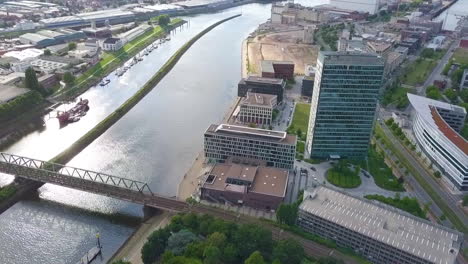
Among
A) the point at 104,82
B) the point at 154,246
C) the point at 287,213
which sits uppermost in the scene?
the point at 287,213

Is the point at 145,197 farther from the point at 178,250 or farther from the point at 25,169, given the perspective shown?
the point at 25,169

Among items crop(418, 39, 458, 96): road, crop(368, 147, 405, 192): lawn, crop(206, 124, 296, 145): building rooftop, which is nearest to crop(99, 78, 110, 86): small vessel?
crop(206, 124, 296, 145): building rooftop

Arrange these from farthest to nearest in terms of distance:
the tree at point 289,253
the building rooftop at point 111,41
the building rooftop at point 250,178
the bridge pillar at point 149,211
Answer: the building rooftop at point 111,41 < the building rooftop at point 250,178 < the bridge pillar at point 149,211 < the tree at point 289,253

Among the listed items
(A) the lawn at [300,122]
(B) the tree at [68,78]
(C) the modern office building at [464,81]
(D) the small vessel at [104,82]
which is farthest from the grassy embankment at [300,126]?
(B) the tree at [68,78]

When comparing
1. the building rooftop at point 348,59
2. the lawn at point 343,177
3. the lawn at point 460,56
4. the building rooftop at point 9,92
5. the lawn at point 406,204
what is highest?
Result: the building rooftop at point 348,59

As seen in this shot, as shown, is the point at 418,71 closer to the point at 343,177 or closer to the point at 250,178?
the point at 343,177

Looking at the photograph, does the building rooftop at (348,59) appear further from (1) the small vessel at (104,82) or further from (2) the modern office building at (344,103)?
(1) the small vessel at (104,82)

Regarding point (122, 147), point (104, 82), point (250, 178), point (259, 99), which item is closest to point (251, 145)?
point (250, 178)
